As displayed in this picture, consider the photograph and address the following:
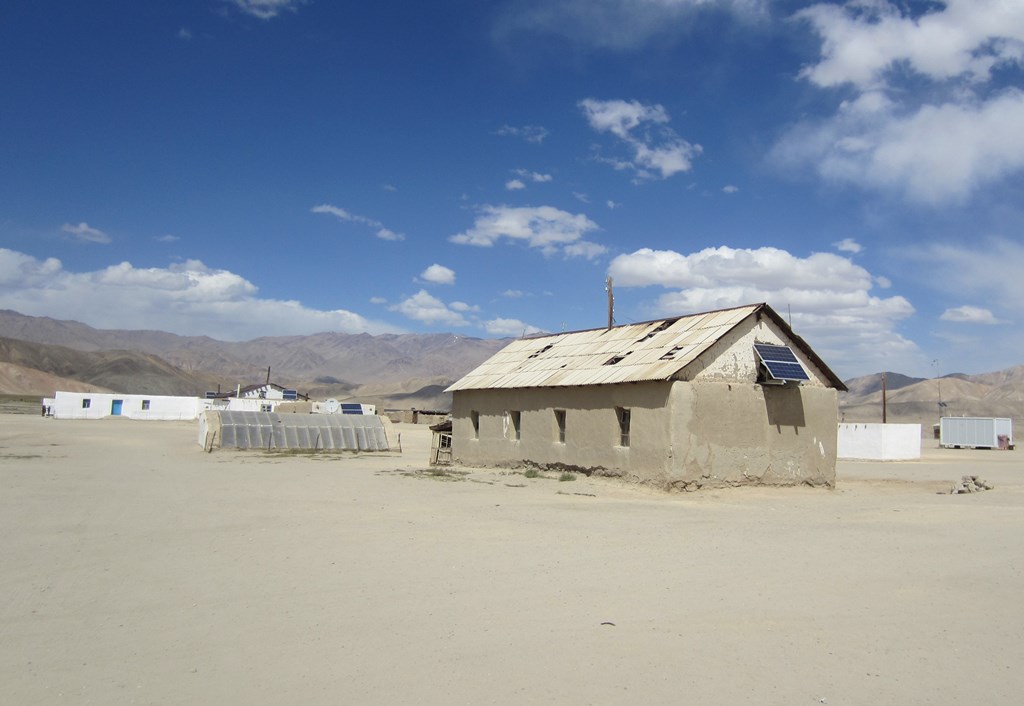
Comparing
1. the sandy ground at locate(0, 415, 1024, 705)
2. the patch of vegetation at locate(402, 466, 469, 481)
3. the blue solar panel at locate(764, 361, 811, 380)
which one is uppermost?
the blue solar panel at locate(764, 361, 811, 380)

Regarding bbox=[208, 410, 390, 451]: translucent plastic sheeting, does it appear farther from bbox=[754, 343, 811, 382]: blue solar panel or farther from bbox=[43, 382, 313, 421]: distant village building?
bbox=[43, 382, 313, 421]: distant village building

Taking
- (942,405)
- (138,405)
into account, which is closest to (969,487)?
(138,405)

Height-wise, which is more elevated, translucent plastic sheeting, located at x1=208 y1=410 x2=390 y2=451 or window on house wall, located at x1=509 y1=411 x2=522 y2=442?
window on house wall, located at x1=509 y1=411 x2=522 y2=442

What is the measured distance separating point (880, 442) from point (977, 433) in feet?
64.8

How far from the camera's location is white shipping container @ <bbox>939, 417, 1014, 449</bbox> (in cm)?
5306

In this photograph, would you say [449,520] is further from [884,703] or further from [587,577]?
[884,703]

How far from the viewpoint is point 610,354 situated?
23.1m

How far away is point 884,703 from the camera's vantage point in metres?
5.45

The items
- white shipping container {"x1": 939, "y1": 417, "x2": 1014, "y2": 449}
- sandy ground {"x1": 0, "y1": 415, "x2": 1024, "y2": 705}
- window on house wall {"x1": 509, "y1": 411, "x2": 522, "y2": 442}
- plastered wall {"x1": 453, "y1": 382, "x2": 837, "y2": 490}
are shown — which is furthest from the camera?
white shipping container {"x1": 939, "y1": 417, "x2": 1014, "y2": 449}

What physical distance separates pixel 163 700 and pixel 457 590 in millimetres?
3597

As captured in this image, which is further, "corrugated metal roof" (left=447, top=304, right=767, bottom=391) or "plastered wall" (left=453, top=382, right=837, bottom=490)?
"corrugated metal roof" (left=447, top=304, right=767, bottom=391)

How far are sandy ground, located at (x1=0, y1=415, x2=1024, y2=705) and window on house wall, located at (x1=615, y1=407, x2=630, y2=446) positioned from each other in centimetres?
430

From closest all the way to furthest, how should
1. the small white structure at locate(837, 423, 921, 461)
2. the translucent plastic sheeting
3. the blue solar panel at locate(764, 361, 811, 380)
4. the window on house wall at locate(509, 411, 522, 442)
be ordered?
the blue solar panel at locate(764, 361, 811, 380), the window on house wall at locate(509, 411, 522, 442), the translucent plastic sheeting, the small white structure at locate(837, 423, 921, 461)

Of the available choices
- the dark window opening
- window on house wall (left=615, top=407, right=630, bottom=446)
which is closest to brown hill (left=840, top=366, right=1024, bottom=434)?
the dark window opening
